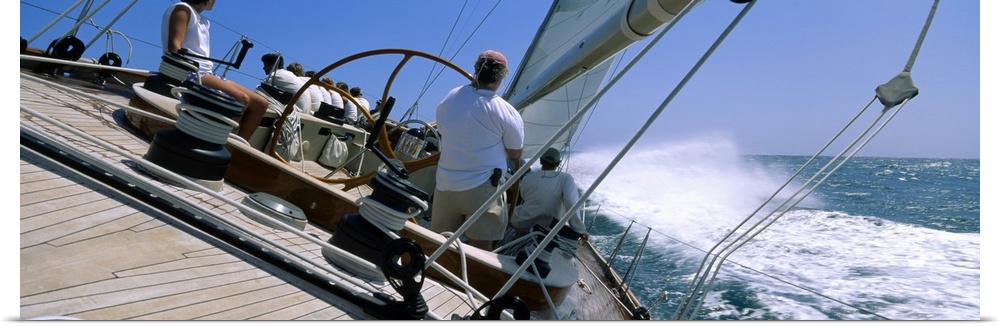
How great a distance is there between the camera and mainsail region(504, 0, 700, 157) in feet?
8.63

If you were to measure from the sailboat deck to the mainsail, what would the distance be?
1.26 metres

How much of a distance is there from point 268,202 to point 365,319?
2.64ft

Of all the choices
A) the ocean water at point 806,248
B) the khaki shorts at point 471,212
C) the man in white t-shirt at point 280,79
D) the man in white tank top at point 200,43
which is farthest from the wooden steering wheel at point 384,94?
the ocean water at point 806,248

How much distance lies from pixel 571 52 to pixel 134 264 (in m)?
2.46

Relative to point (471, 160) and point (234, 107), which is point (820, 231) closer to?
point (471, 160)

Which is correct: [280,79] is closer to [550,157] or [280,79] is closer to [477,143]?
[550,157]

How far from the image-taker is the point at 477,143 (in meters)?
2.82

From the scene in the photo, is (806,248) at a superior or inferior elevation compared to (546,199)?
inferior

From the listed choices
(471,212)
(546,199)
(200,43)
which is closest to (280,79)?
(200,43)

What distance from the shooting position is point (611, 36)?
9.59 feet

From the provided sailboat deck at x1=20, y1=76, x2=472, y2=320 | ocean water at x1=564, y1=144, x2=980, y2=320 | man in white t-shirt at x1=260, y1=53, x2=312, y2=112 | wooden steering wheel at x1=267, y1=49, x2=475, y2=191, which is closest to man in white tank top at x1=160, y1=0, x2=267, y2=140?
wooden steering wheel at x1=267, y1=49, x2=475, y2=191

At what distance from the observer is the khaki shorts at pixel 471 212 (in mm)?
2867

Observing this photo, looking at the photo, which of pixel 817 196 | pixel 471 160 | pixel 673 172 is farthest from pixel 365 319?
pixel 673 172

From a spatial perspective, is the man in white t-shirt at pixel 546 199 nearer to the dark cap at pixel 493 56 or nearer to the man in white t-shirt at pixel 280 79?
the dark cap at pixel 493 56
